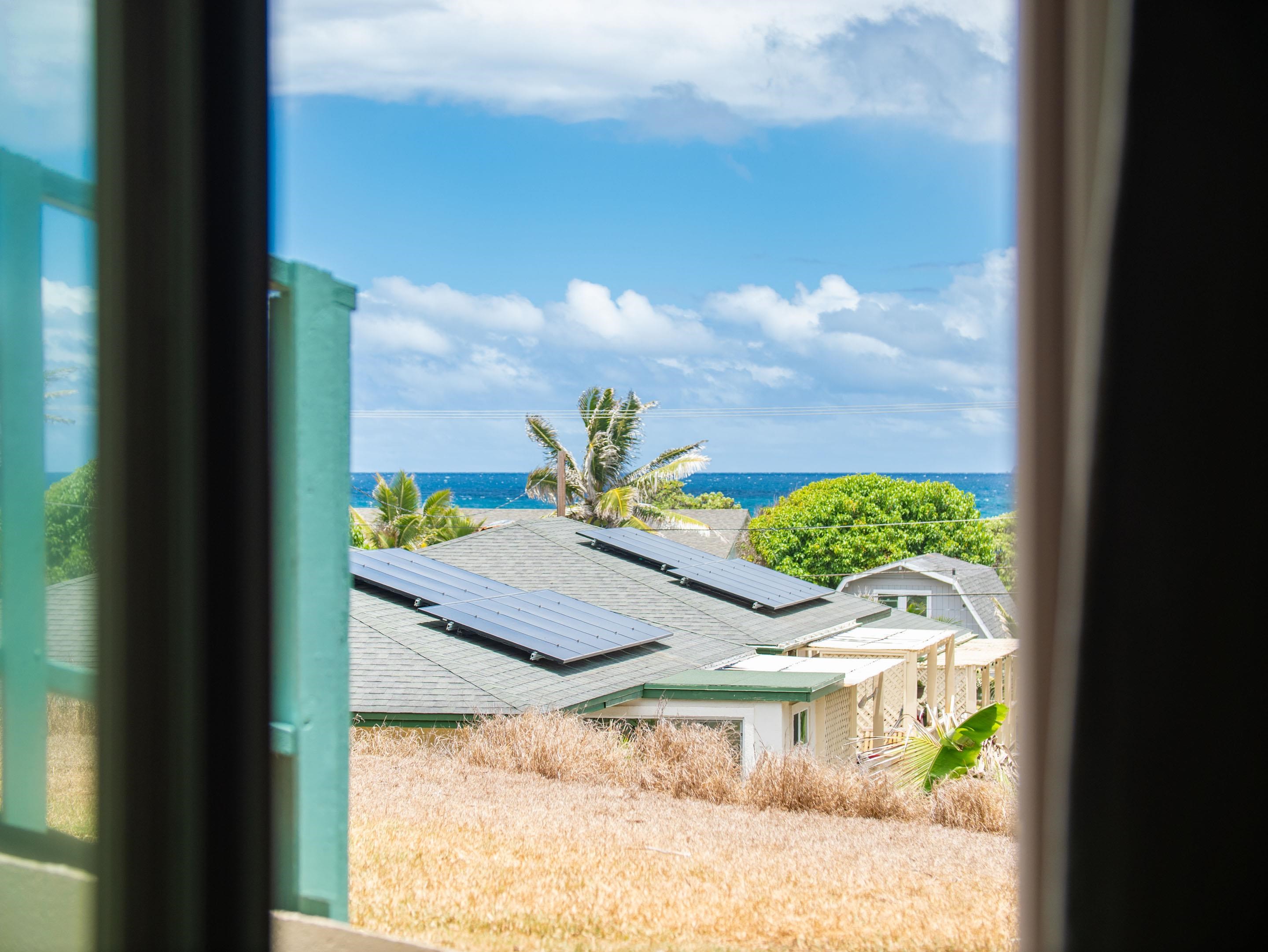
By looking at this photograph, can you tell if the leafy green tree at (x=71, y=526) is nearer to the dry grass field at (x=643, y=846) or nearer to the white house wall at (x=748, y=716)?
the dry grass field at (x=643, y=846)

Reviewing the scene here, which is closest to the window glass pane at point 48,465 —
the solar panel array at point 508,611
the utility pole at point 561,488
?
the solar panel array at point 508,611

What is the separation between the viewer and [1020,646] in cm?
106

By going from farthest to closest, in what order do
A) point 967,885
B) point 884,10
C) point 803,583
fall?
point 884,10
point 803,583
point 967,885

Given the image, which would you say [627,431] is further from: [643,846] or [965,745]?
[643,846]

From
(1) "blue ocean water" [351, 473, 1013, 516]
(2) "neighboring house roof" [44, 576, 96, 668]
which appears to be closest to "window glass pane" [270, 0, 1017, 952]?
(2) "neighboring house roof" [44, 576, 96, 668]

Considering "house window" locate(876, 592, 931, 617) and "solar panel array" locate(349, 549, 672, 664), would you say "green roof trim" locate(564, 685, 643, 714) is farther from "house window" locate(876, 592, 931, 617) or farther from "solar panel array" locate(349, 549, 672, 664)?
"house window" locate(876, 592, 931, 617)

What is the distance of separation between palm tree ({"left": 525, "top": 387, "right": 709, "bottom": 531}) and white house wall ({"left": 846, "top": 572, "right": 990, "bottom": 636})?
4.47 metres

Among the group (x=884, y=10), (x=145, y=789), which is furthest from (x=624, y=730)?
(x=884, y=10)

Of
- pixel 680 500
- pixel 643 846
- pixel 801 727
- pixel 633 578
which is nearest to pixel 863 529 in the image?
pixel 680 500

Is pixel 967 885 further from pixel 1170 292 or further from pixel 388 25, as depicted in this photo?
pixel 388 25

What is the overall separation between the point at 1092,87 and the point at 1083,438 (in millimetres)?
391

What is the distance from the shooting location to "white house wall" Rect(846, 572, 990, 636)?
1911cm

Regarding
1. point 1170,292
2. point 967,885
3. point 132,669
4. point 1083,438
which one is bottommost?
point 967,885

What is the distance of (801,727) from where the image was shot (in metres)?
9.08
